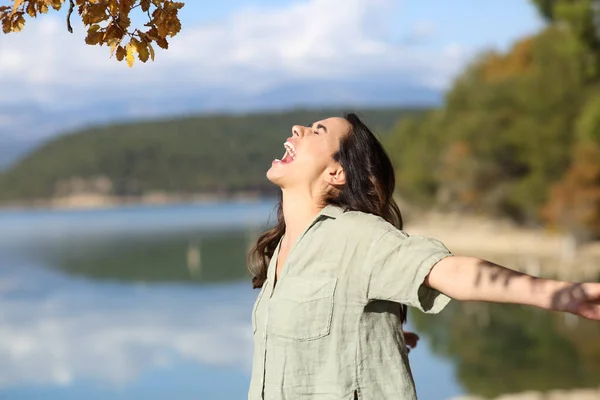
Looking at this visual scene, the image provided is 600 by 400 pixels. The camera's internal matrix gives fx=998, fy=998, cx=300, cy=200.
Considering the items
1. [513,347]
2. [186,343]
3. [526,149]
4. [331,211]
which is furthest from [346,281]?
[526,149]

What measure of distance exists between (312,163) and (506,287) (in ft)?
2.37

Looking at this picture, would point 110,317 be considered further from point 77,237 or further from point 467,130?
point 77,237

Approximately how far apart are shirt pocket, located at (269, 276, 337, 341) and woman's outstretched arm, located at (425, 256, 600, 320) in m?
0.28

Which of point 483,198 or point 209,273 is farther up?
point 483,198

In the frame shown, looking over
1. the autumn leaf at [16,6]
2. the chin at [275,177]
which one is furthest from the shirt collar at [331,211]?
the autumn leaf at [16,6]

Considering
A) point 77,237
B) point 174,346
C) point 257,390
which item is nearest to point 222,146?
point 77,237

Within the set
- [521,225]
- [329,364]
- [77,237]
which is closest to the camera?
[329,364]

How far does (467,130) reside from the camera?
44.7m

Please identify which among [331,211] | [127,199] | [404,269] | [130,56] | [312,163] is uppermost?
[127,199]

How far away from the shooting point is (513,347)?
23.2 m

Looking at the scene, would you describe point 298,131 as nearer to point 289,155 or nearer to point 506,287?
point 289,155

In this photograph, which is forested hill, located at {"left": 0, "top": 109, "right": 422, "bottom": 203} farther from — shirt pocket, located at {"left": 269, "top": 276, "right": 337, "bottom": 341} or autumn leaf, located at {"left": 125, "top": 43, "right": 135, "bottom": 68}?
shirt pocket, located at {"left": 269, "top": 276, "right": 337, "bottom": 341}

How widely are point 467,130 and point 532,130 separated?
572 cm

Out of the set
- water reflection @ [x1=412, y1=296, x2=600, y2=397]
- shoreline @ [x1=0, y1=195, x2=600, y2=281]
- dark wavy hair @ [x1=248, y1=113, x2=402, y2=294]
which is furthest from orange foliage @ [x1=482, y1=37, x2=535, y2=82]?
dark wavy hair @ [x1=248, y1=113, x2=402, y2=294]
